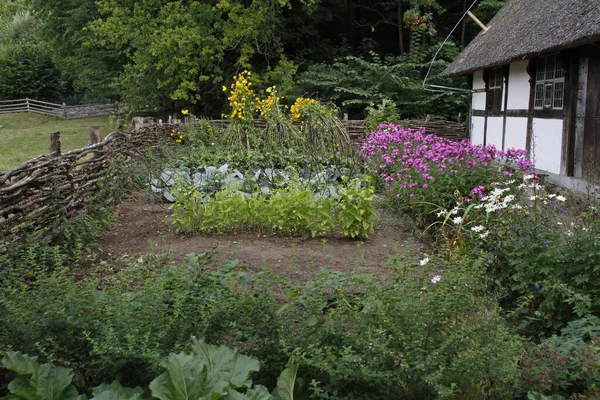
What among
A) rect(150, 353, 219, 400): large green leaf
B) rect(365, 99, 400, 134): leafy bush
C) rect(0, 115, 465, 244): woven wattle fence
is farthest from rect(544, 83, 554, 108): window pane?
rect(150, 353, 219, 400): large green leaf

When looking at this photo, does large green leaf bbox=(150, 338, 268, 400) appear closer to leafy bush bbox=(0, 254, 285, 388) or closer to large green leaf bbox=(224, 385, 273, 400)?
large green leaf bbox=(224, 385, 273, 400)

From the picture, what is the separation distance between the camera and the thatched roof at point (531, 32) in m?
8.36

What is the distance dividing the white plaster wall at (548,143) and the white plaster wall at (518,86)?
0.75m

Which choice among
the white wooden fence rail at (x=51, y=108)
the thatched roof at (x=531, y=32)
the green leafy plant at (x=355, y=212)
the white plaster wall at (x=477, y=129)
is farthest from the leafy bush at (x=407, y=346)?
the white wooden fence rail at (x=51, y=108)

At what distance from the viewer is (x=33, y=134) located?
25.9m

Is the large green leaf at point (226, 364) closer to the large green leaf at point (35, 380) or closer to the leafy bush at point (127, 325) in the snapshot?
the leafy bush at point (127, 325)

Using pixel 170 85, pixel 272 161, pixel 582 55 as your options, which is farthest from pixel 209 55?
pixel 582 55

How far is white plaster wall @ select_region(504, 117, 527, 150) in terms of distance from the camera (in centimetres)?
1159

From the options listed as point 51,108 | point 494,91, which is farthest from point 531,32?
point 51,108

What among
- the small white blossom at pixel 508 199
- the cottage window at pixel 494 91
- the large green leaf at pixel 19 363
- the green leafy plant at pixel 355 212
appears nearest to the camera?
the large green leaf at pixel 19 363

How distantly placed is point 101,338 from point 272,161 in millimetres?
6415

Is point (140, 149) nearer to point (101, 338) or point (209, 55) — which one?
point (101, 338)

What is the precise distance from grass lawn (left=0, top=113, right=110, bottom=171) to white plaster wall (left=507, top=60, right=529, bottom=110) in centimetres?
1101

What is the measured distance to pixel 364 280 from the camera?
333cm
